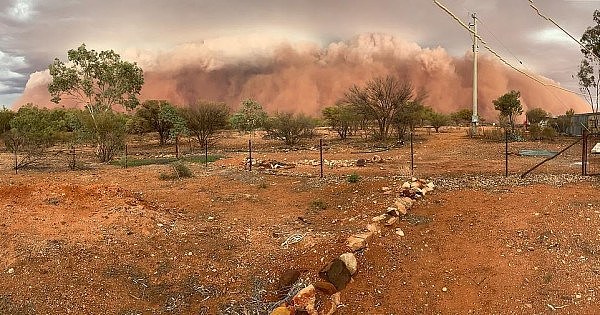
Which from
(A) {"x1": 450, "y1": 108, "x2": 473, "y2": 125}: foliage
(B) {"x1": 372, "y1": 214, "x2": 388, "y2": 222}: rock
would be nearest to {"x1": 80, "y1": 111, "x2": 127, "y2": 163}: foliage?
(B) {"x1": 372, "y1": 214, "x2": 388, "y2": 222}: rock

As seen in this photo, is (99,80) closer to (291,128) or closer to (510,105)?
(291,128)

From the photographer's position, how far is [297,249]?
8227 millimetres

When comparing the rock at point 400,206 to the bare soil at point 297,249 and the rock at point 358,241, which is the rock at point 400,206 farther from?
the rock at point 358,241

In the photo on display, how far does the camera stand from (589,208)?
8891 mm

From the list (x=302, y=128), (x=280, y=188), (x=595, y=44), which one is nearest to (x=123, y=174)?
(x=280, y=188)

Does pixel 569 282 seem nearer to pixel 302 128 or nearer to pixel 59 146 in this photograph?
pixel 302 128

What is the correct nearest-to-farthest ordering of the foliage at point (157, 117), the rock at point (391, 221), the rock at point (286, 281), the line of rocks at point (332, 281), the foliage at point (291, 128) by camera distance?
1. the line of rocks at point (332, 281)
2. the rock at point (286, 281)
3. the rock at point (391, 221)
4. the foliage at point (291, 128)
5. the foliage at point (157, 117)

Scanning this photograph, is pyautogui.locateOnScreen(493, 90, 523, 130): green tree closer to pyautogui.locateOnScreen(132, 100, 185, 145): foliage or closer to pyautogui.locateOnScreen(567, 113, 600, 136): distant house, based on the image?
pyautogui.locateOnScreen(567, 113, 600, 136): distant house

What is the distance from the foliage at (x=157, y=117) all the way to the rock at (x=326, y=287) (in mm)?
32798

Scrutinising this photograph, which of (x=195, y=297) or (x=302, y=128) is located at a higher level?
(x=302, y=128)

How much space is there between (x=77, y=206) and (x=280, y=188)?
577 centimetres

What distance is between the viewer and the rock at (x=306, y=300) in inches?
245

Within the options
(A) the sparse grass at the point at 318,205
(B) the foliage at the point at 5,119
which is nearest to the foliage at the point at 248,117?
(B) the foliage at the point at 5,119

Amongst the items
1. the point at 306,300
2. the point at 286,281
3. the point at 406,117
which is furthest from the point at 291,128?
the point at 306,300
